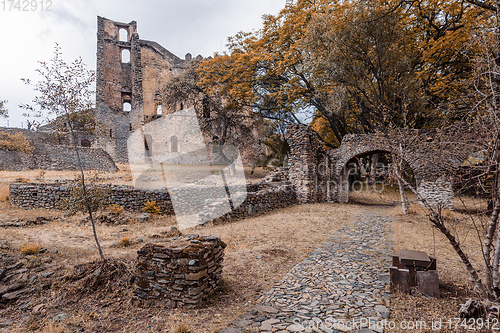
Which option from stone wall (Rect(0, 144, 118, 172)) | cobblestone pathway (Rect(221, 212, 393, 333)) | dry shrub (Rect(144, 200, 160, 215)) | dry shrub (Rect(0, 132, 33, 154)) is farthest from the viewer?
stone wall (Rect(0, 144, 118, 172))

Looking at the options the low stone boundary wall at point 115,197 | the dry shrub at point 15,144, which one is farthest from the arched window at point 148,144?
the low stone boundary wall at point 115,197

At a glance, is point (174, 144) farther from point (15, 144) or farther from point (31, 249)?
point (31, 249)

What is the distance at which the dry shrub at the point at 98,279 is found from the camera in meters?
4.37

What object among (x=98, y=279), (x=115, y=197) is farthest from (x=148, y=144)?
(x=98, y=279)

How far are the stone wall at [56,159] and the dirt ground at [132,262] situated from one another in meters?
11.4

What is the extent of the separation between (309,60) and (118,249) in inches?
493

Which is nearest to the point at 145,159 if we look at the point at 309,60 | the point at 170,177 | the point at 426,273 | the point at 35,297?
the point at 170,177

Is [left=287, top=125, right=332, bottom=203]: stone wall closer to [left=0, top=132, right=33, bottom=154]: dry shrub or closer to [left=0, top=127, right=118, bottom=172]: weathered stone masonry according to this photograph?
[left=0, top=127, right=118, bottom=172]: weathered stone masonry

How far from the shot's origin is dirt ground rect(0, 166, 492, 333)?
352 centimetres

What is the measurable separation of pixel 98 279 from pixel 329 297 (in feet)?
12.3

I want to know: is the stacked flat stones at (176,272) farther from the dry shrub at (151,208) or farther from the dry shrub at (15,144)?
the dry shrub at (15,144)

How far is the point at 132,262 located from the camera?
4.98 meters

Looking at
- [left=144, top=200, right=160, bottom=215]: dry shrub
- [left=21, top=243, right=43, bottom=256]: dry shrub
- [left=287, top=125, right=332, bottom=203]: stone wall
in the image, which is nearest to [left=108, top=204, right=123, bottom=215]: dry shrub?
[left=144, top=200, right=160, bottom=215]: dry shrub

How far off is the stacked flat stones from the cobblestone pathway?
2.61 ft
